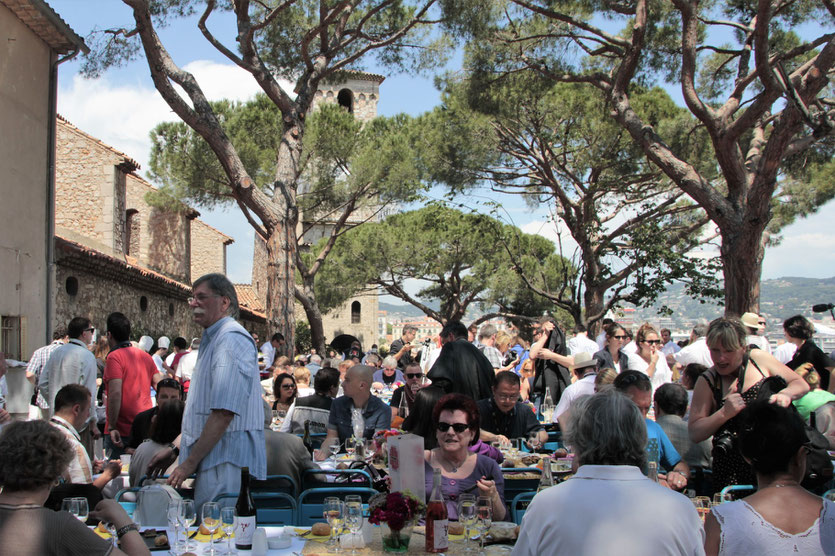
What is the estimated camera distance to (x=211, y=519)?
133 inches

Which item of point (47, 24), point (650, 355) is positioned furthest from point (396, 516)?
point (47, 24)

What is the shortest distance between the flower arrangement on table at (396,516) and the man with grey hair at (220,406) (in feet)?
3.08

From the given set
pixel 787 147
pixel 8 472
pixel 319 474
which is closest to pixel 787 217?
pixel 787 147

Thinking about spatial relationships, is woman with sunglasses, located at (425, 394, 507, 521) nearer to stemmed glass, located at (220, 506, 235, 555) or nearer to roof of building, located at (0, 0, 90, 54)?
stemmed glass, located at (220, 506, 235, 555)

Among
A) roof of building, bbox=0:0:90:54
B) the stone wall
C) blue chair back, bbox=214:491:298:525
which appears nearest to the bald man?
blue chair back, bbox=214:491:298:525

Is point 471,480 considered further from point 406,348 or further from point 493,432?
point 406,348

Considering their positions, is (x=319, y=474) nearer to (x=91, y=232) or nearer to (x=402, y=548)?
(x=402, y=548)

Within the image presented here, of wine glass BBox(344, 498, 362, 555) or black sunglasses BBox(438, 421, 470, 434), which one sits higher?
black sunglasses BBox(438, 421, 470, 434)

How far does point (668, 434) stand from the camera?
5.57 meters

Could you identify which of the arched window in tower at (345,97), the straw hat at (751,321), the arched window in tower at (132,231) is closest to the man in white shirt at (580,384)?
the straw hat at (751,321)

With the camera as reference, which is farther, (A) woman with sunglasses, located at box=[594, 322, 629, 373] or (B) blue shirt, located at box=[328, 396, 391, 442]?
(A) woman with sunglasses, located at box=[594, 322, 629, 373]

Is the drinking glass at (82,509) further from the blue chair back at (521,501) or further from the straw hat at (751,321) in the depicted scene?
the straw hat at (751,321)

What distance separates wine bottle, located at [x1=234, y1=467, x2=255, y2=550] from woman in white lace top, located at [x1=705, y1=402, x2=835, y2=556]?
Answer: 1.83 metres

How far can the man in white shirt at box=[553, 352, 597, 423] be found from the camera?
7.04 meters
